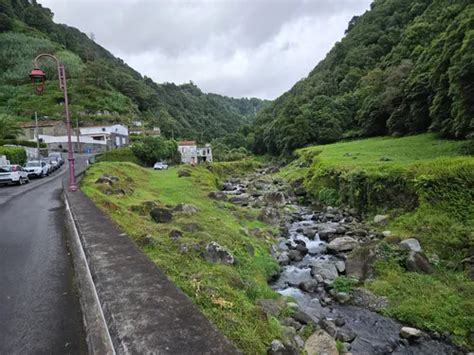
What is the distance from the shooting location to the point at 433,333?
8039 millimetres

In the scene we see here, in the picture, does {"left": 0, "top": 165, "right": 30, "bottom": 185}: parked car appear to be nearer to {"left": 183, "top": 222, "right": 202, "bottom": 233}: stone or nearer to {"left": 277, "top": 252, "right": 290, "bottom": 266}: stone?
{"left": 183, "top": 222, "right": 202, "bottom": 233}: stone

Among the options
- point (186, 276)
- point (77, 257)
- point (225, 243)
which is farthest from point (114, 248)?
point (225, 243)

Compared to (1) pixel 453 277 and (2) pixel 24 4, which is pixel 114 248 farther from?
(2) pixel 24 4

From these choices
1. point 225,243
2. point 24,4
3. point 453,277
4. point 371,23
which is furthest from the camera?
point 24,4

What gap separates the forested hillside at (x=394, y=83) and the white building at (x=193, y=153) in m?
14.8

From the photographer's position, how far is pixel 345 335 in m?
7.79

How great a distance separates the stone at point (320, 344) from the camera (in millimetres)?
6598

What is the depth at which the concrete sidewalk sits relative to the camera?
3.09m

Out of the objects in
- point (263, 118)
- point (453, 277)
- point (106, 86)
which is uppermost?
point (106, 86)

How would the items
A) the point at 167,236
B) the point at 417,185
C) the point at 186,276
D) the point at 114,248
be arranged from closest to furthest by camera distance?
the point at 114,248 < the point at 186,276 < the point at 167,236 < the point at 417,185

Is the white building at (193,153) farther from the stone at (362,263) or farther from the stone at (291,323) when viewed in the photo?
the stone at (291,323)

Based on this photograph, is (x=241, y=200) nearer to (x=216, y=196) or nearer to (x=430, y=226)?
(x=216, y=196)

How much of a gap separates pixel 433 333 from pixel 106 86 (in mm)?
112135

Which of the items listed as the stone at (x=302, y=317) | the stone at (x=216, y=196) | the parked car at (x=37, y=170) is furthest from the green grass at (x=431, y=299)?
the parked car at (x=37, y=170)
